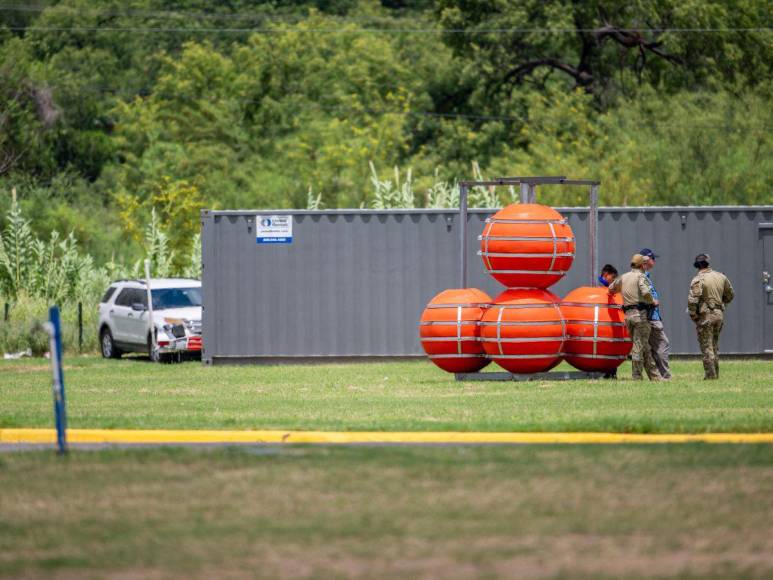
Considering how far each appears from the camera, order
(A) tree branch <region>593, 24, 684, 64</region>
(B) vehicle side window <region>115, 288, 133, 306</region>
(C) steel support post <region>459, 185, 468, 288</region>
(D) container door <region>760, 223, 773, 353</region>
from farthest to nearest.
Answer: (A) tree branch <region>593, 24, 684, 64</region> < (B) vehicle side window <region>115, 288, 133, 306</region> < (D) container door <region>760, 223, 773, 353</region> < (C) steel support post <region>459, 185, 468, 288</region>

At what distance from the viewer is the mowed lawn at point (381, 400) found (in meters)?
15.1

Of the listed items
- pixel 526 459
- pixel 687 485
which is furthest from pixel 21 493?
pixel 687 485

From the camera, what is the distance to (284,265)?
28031mm

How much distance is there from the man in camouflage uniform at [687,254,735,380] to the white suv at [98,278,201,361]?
418 inches

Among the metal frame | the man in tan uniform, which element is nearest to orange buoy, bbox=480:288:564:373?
the metal frame

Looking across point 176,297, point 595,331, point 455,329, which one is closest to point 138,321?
point 176,297

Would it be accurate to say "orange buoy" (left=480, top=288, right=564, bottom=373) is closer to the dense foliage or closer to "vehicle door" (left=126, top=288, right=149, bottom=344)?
"vehicle door" (left=126, top=288, right=149, bottom=344)

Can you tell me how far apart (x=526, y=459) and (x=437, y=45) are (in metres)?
57.6

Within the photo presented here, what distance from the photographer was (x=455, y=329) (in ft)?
71.0

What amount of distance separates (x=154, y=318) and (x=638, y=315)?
1094 centimetres

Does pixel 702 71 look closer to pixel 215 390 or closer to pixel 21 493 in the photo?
pixel 215 390

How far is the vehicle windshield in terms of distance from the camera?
97.6 ft

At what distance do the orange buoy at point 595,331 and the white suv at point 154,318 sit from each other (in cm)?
940

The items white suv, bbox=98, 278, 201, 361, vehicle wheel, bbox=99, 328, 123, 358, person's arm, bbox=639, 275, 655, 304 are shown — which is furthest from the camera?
vehicle wheel, bbox=99, 328, 123, 358
